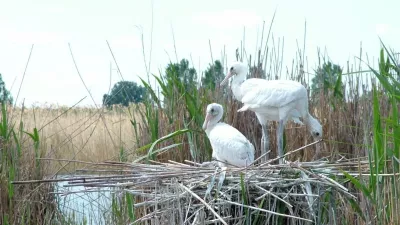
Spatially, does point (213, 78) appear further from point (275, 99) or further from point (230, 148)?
point (230, 148)

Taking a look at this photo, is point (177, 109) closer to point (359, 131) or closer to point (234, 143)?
point (234, 143)

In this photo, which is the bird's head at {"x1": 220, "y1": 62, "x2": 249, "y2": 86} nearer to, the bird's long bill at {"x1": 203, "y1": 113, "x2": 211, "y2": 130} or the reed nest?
the bird's long bill at {"x1": 203, "y1": 113, "x2": 211, "y2": 130}

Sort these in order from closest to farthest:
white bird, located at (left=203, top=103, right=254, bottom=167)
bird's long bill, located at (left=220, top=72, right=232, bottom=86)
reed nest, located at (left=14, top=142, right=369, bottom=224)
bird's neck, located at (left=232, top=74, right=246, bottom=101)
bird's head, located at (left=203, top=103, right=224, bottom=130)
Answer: reed nest, located at (left=14, top=142, right=369, bottom=224)
white bird, located at (left=203, top=103, right=254, bottom=167)
bird's head, located at (left=203, top=103, right=224, bottom=130)
bird's neck, located at (left=232, top=74, right=246, bottom=101)
bird's long bill, located at (left=220, top=72, right=232, bottom=86)

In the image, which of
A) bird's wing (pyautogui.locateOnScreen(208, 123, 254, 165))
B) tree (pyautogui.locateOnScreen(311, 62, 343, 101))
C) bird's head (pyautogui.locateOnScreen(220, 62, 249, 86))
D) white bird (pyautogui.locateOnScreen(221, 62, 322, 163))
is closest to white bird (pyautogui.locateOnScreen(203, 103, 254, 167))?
bird's wing (pyautogui.locateOnScreen(208, 123, 254, 165))

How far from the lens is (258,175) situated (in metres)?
5.00

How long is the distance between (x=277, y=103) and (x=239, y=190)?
1678mm

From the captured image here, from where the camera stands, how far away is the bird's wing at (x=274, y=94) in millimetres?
6449

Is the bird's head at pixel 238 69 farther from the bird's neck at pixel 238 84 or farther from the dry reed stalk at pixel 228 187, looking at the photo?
the dry reed stalk at pixel 228 187

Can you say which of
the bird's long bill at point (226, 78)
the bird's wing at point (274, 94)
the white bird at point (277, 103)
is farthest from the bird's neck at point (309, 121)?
the bird's long bill at point (226, 78)

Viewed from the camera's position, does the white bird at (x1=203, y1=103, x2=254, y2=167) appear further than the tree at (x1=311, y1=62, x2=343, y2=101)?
No

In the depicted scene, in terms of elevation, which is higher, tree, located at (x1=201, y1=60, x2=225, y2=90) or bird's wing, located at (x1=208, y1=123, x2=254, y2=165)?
tree, located at (x1=201, y1=60, x2=225, y2=90)

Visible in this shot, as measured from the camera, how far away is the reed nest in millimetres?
Answer: 4922

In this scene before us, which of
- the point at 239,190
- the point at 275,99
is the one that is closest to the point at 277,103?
the point at 275,99

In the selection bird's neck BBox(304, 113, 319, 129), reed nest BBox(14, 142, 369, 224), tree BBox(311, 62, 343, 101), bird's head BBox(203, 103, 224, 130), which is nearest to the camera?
reed nest BBox(14, 142, 369, 224)
